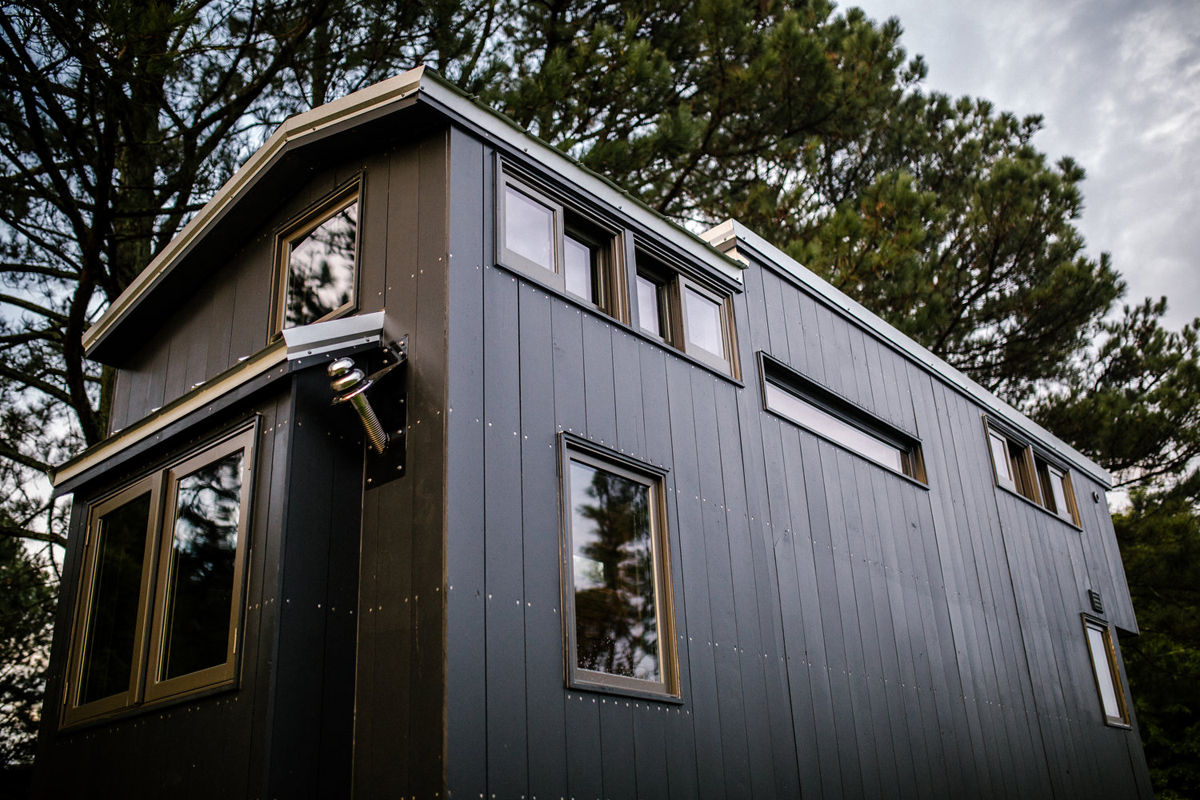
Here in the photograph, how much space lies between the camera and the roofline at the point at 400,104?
549cm

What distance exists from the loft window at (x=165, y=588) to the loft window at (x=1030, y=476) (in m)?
7.29

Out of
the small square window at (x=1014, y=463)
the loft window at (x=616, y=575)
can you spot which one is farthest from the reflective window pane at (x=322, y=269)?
the small square window at (x=1014, y=463)

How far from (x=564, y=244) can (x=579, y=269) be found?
0.21 m

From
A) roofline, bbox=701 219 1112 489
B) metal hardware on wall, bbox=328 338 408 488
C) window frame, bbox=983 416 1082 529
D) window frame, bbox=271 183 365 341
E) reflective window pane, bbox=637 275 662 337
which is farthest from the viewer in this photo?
window frame, bbox=983 416 1082 529

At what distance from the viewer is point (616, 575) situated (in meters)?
5.41

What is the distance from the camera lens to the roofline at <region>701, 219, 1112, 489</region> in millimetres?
7648

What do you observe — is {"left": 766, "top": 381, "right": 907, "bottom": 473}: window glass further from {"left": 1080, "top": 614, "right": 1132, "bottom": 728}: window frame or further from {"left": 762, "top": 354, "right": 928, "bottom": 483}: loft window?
{"left": 1080, "top": 614, "right": 1132, "bottom": 728}: window frame

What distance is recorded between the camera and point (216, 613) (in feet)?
16.5

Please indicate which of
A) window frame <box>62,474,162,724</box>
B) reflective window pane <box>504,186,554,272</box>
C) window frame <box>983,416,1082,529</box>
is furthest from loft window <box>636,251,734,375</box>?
window frame <box>983,416,1082,529</box>

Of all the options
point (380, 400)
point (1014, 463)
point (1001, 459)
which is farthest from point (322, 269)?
point (1014, 463)

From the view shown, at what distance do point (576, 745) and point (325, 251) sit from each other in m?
3.23

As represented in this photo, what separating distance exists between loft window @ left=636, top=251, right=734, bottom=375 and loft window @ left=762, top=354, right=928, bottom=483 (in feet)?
1.29

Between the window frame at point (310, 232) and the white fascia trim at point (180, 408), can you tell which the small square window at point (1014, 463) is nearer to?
the window frame at point (310, 232)

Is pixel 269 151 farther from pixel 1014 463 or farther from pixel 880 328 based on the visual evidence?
pixel 1014 463
